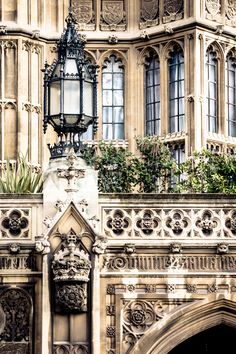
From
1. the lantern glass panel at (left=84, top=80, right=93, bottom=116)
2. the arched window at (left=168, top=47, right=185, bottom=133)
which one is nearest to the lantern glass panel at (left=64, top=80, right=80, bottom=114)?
the lantern glass panel at (left=84, top=80, right=93, bottom=116)

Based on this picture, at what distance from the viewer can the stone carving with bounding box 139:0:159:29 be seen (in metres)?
67.6

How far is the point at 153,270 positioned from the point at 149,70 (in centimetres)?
3343

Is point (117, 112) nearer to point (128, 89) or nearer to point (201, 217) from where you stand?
point (128, 89)

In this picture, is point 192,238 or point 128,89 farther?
point 128,89

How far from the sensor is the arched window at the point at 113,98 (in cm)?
6819

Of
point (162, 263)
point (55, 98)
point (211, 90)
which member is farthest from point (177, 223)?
point (211, 90)

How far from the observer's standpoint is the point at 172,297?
34.8 meters

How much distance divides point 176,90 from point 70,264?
109 ft

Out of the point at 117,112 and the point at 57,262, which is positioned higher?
the point at 117,112

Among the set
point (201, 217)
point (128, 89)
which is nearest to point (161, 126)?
point (128, 89)

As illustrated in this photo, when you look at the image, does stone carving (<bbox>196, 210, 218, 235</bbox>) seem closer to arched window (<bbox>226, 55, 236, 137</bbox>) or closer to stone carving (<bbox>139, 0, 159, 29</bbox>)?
arched window (<bbox>226, 55, 236, 137</bbox>)

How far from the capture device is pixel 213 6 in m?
66.8

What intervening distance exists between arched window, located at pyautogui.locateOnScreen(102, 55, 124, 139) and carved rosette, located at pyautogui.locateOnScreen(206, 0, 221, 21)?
3.76m

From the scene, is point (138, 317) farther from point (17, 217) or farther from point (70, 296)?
point (17, 217)
